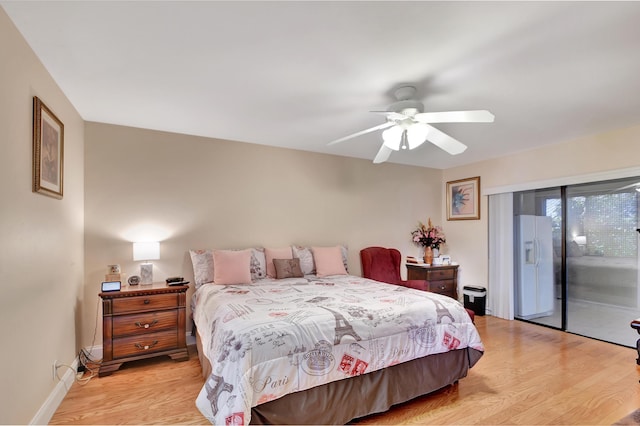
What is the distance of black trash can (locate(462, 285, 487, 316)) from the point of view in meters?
4.66

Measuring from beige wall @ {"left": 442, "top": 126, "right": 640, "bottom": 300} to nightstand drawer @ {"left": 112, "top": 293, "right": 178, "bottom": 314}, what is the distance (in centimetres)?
438

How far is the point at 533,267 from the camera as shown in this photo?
14.3ft

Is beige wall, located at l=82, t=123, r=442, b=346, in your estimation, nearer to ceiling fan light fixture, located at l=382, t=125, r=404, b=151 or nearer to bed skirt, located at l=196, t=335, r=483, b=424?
bed skirt, located at l=196, t=335, r=483, b=424

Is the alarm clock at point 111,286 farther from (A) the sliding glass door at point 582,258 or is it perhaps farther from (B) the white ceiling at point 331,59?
(A) the sliding glass door at point 582,258

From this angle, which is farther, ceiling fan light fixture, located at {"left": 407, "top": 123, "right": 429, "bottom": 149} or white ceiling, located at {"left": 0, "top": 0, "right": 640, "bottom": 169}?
ceiling fan light fixture, located at {"left": 407, "top": 123, "right": 429, "bottom": 149}

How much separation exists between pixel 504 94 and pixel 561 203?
2.41 meters

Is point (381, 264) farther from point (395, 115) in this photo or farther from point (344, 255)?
point (395, 115)

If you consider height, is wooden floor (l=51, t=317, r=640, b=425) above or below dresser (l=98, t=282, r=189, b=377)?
below

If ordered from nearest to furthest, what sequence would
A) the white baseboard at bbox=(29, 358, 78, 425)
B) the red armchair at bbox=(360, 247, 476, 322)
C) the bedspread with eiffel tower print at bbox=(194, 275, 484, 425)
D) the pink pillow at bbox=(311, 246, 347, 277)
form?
the bedspread with eiffel tower print at bbox=(194, 275, 484, 425) < the white baseboard at bbox=(29, 358, 78, 425) < the pink pillow at bbox=(311, 246, 347, 277) < the red armchair at bbox=(360, 247, 476, 322)

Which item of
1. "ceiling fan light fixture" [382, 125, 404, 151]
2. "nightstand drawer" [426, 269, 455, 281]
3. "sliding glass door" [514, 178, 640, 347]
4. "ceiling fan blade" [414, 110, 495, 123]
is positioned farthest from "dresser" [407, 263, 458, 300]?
"ceiling fan blade" [414, 110, 495, 123]

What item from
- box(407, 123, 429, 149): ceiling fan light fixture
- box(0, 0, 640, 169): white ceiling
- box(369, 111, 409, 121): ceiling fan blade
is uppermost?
box(0, 0, 640, 169): white ceiling

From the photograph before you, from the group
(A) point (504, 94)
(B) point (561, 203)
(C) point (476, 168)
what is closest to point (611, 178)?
(B) point (561, 203)

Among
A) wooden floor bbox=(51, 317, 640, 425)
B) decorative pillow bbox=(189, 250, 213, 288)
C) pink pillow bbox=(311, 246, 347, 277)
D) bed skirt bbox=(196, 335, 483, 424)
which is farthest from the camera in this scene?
pink pillow bbox=(311, 246, 347, 277)

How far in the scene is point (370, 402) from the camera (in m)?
2.10
